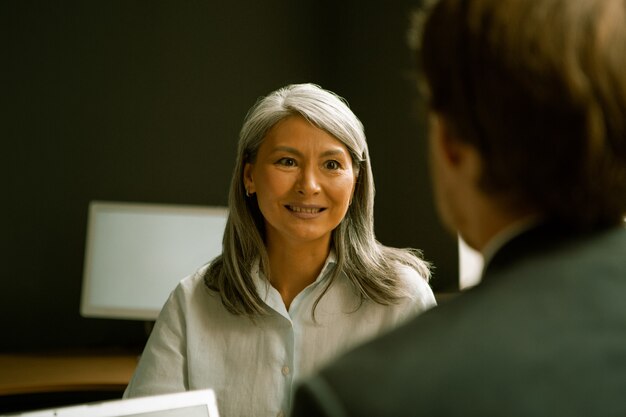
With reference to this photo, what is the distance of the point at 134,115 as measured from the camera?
327 centimetres

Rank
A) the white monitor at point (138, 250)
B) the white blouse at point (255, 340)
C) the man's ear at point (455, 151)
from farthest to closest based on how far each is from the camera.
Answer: the white monitor at point (138, 250)
the white blouse at point (255, 340)
the man's ear at point (455, 151)

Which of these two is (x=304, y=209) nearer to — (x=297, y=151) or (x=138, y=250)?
(x=297, y=151)

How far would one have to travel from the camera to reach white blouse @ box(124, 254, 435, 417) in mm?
1588

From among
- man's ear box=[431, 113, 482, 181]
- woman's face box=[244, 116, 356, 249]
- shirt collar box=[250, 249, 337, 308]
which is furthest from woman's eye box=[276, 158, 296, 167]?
man's ear box=[431, 113, 482, 181]

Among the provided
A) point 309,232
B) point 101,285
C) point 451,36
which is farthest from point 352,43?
point 451,36

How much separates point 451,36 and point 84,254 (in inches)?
114

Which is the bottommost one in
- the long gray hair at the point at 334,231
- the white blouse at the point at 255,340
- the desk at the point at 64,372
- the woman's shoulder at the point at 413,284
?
the desk at the point at 64,372

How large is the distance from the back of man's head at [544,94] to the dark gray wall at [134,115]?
2342 mm

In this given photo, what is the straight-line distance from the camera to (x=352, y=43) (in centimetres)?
332

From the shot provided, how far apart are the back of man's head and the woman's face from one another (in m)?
1.03

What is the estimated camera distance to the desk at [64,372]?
2.50 meters

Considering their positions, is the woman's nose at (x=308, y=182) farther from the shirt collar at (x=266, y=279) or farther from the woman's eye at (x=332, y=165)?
the shirt collar at (x=266, y=279)

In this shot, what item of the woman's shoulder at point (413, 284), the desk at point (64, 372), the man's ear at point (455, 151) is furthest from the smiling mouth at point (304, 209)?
the desk at point (64, 372)

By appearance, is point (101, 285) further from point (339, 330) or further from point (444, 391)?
point (444, 391)
